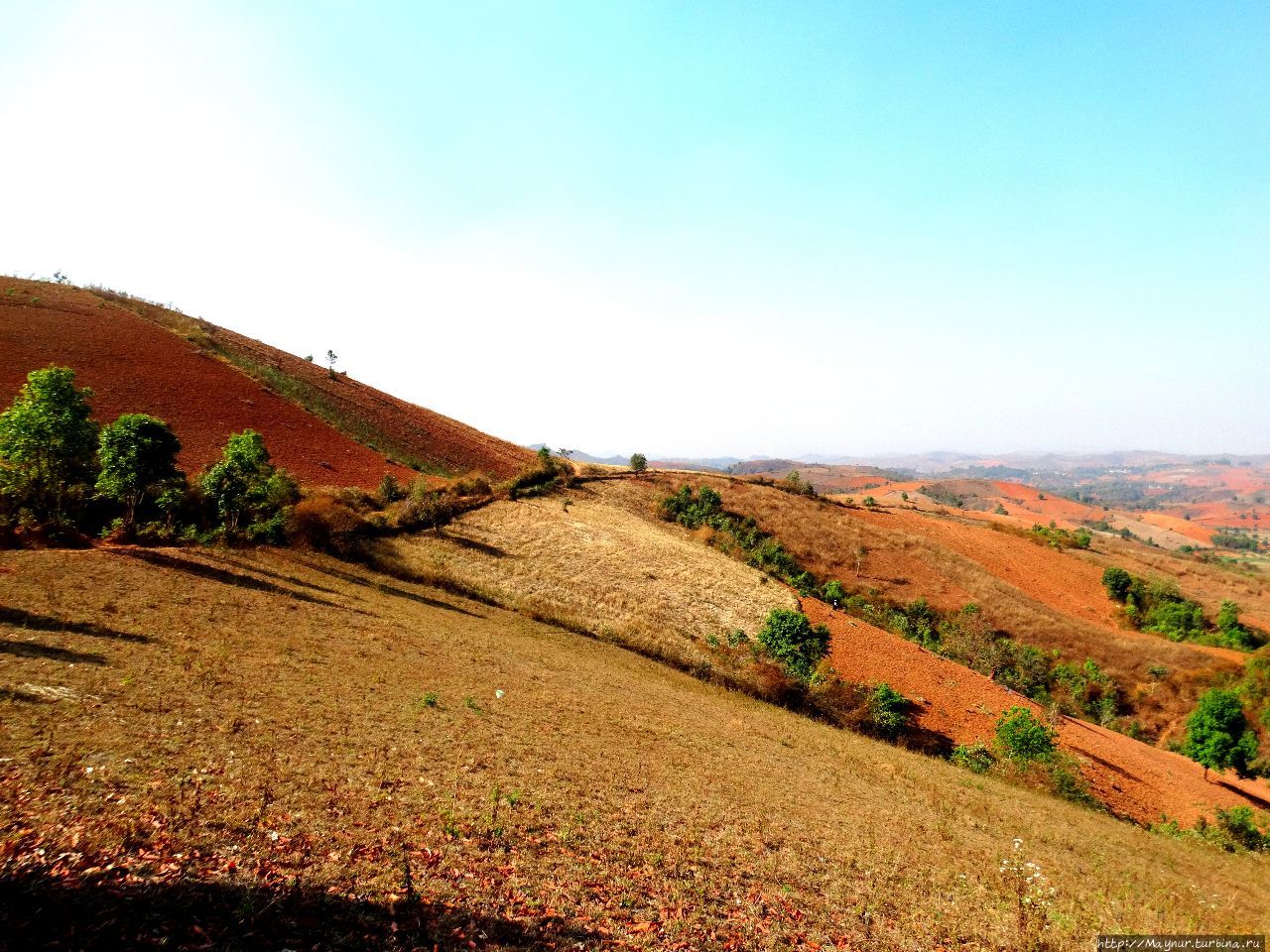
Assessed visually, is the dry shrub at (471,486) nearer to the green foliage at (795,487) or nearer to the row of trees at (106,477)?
the row of trees at (106,477)

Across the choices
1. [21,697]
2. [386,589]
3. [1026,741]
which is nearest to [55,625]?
[21,697]

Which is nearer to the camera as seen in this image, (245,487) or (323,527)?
(245,487)

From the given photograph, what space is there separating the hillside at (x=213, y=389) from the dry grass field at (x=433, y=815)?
2333 centimetres

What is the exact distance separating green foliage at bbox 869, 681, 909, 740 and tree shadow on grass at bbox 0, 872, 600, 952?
20.8 m

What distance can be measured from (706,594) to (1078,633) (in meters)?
31.2

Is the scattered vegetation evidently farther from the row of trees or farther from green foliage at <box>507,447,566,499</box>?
the row of trees

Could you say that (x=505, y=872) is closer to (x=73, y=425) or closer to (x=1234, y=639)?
(x=73, y=425)

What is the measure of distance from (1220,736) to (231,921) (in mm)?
37621

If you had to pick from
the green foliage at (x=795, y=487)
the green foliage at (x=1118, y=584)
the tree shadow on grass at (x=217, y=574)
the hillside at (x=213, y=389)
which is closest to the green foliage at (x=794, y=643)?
the tree shadow on grass at (x=217, y=574)

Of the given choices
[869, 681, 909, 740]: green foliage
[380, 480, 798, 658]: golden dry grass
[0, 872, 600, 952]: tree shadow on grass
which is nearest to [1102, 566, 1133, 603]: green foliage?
[380, 480, 798, 658]: golden dry grass

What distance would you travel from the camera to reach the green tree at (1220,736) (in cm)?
2442

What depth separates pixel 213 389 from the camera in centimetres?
4141

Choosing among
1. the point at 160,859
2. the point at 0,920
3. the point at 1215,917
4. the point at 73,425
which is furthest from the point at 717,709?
the point at 73,425

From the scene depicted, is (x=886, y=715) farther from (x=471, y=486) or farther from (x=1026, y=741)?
(x=471, y=486)
